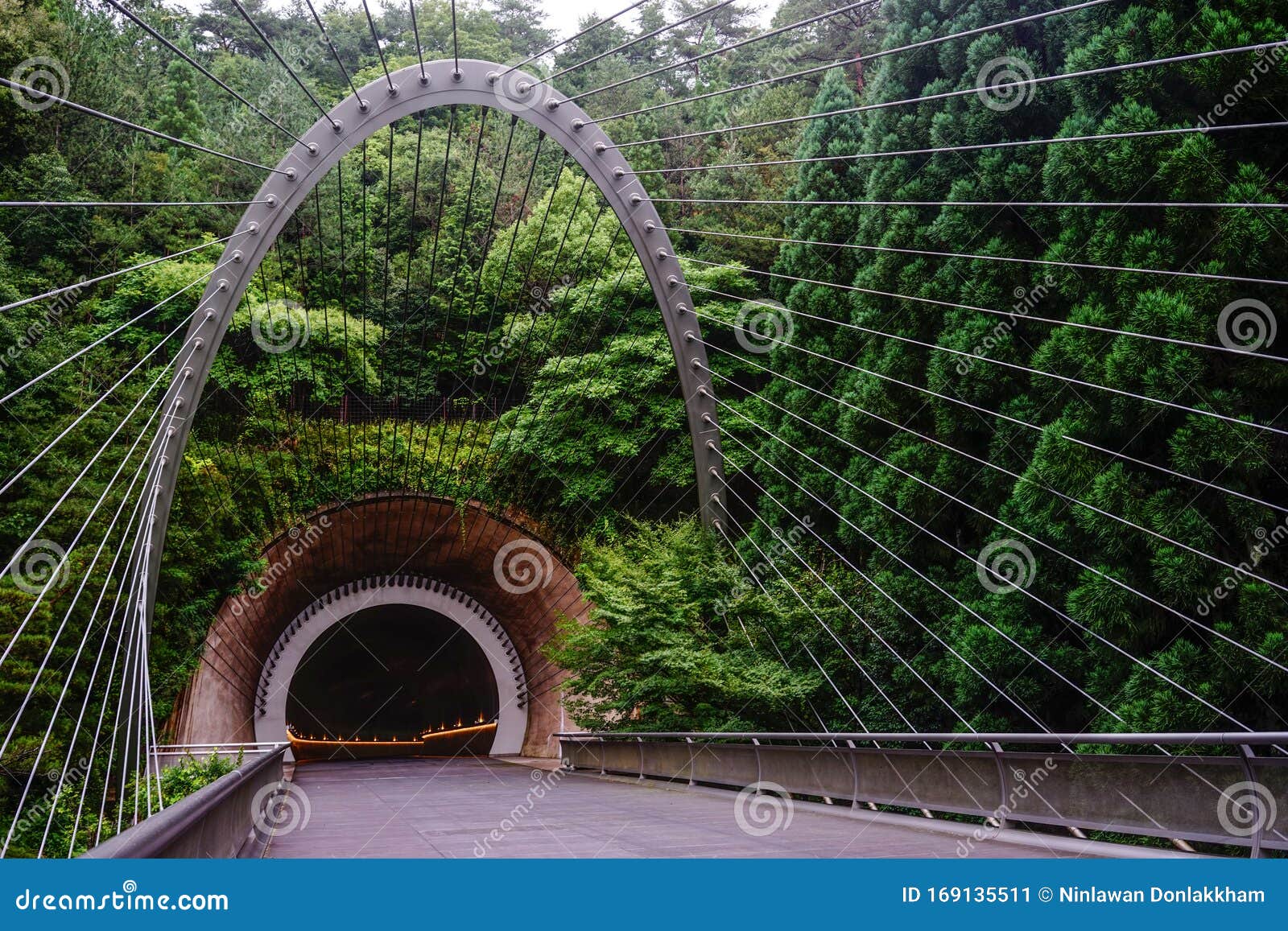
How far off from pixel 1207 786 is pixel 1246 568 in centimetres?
433

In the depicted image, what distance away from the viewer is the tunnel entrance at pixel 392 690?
91.6ft

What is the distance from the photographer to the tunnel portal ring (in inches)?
974

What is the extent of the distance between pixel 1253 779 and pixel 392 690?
28.9m

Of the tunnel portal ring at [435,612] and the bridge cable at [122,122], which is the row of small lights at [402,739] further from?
the bridge cable at [122,122]

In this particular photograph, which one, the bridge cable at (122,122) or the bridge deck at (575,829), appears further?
the bridge deck at (575,829)

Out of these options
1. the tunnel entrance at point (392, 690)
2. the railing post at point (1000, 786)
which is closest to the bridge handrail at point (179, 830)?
the railing post at point (1000, 786)

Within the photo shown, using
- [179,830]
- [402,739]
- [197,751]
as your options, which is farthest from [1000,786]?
[402,739]

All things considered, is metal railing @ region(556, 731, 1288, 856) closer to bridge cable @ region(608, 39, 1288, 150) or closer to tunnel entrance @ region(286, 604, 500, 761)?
bridge cable @ region(608, 39, 1288, 150)

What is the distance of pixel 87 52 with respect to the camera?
86.9 feet

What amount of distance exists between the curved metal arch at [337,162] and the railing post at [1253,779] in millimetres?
9090

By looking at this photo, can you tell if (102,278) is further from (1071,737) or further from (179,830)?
(1071,737)

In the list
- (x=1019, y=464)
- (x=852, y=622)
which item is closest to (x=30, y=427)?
(x=852, y=622)

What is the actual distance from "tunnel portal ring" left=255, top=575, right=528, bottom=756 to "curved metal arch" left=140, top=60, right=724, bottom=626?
1165cm

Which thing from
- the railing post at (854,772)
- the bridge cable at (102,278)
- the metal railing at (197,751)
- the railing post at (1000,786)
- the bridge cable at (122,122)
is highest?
the bridge cable at (122,122)
